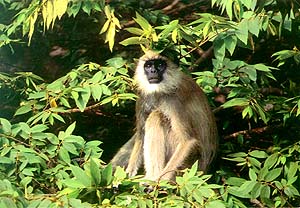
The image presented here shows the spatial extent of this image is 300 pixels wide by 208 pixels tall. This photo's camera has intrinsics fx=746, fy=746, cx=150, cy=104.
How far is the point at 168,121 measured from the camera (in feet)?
22.5

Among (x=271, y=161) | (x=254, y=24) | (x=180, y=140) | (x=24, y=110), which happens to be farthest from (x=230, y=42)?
(x=24, y=110)

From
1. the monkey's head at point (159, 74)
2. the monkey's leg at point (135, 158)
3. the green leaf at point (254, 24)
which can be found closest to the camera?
the green leaf at point (254, 24)

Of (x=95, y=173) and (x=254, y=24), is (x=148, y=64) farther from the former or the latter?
(x=95, y=173)

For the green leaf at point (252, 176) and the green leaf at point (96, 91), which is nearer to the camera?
the green leaf at point (252, 176)

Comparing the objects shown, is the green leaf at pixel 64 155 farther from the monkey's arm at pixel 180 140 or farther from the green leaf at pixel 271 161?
the green leaf at pixel 271 161

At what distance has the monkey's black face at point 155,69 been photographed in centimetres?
690

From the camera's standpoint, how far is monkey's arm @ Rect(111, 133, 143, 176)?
7027mm

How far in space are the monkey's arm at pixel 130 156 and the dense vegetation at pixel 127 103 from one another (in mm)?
482

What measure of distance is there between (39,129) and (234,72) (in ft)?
7.09

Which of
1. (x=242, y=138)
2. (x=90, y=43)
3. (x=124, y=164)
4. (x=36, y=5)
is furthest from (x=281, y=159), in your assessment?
(x=90, y=43)

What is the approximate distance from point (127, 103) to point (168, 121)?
100 centimetres

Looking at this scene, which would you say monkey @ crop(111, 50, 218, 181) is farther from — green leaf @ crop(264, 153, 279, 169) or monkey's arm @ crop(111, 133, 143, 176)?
green leaf @ crop(264, 153, 279, 169)

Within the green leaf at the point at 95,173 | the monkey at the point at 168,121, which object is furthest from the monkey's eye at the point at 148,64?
the green leaf at the point at 95,173

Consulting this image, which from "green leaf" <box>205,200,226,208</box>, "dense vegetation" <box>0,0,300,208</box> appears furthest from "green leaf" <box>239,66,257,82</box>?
"green leaf" <box>205,200,226,208</box>
